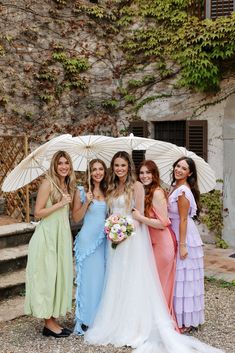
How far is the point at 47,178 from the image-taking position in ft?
14.1

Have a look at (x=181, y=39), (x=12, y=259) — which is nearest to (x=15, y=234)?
(x=12, y=259)

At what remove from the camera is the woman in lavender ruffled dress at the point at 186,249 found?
4.48 m

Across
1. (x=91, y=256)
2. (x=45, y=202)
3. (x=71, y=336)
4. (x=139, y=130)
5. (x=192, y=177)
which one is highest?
(x=139, y=130)

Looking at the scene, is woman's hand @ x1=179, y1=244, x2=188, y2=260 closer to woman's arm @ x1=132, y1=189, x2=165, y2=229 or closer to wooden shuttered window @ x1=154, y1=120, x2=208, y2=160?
woman's arm @ x1=132, y1=189, x2=165, y2=229

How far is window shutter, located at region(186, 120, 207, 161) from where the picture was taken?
28.5 ft

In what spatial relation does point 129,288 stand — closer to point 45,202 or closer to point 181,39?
point 45,202

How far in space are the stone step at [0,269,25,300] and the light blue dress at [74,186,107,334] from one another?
1.53m

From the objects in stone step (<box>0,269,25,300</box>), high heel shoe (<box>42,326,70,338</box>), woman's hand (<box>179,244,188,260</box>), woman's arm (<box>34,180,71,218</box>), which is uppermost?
woman's arm (<box>34,180,71,218</box>)

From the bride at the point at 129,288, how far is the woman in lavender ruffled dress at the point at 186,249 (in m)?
0.26

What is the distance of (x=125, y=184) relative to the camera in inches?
171

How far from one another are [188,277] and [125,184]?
3.96ft

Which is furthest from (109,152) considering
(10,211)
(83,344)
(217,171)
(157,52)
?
(157,52)

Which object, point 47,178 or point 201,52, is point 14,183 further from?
point 201,52

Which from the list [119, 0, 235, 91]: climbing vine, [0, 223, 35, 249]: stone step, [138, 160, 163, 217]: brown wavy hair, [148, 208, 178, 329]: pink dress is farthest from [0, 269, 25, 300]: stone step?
[119, 0, 235, 91]: climbing vine
